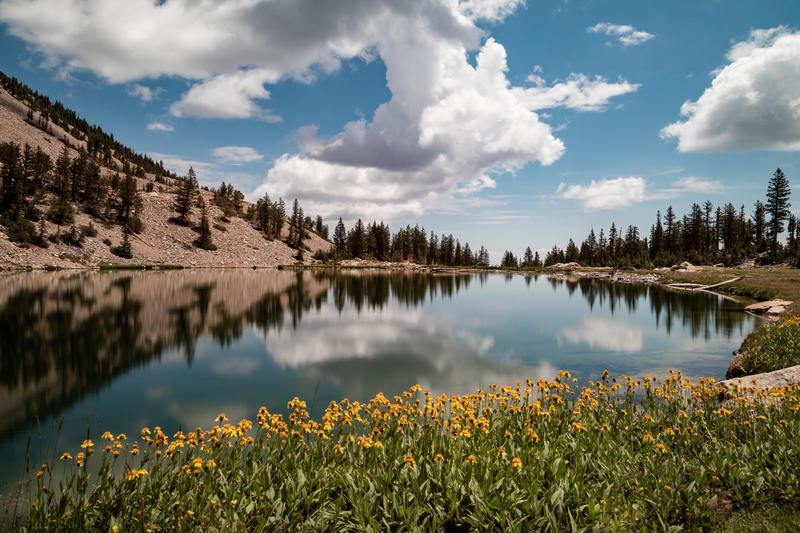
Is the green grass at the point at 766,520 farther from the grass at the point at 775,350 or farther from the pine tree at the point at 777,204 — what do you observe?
the pine tree at the point at 777,204

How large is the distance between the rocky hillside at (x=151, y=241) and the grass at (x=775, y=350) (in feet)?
347

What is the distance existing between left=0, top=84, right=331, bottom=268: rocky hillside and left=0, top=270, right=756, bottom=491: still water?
61668 mm

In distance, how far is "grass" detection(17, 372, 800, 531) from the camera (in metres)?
5.00

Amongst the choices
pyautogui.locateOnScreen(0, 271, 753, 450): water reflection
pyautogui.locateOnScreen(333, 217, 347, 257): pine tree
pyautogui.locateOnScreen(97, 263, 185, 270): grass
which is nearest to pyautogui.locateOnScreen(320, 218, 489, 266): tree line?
pyautogui.locateOnScreen(333, 217, 347, 257): pine tree

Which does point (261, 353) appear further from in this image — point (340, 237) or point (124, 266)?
point (340, 237)

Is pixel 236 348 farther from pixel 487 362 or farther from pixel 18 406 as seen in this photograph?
pixel 487 362

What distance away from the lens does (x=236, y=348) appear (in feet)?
68.1

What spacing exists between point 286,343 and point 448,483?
714 inches

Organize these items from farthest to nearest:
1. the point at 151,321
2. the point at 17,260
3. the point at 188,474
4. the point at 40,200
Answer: the point at 40,200
the point at 17,260
the point at 151,321
the point at 188,474

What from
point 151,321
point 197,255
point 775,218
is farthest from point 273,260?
point 775,218

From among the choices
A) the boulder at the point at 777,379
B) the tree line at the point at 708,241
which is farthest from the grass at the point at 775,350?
the tree line at the point at 708,241

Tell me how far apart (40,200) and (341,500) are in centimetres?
13866

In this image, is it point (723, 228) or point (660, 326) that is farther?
point (723, 228)

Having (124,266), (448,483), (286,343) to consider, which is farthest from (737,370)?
(124,266)
